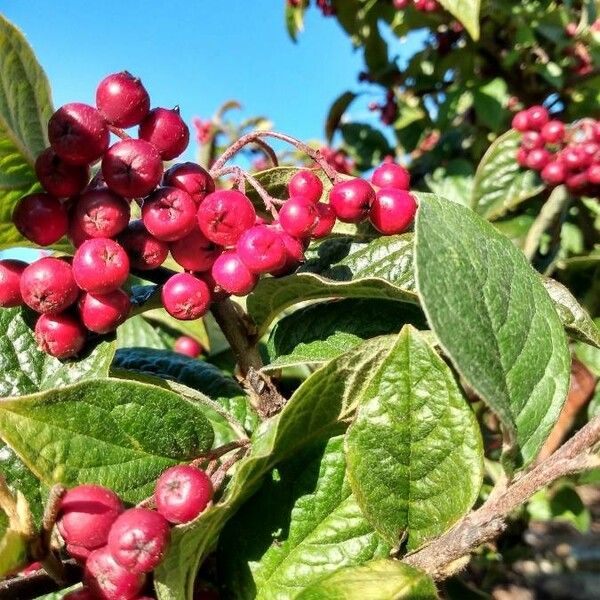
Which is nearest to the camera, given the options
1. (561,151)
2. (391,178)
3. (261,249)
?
(261,249)

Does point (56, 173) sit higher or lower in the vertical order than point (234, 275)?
higher

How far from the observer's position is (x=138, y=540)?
856mm

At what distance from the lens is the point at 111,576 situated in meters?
0.89

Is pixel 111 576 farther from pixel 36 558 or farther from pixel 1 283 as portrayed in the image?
pixel 1 283

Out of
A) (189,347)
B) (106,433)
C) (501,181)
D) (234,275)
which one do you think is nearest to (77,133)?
(234,275)

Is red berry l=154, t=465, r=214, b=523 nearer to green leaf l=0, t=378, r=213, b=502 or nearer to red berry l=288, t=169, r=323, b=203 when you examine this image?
green leaf l=0, t=378, r=213, b=502

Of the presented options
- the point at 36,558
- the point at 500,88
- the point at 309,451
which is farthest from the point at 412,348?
the point at 500,88

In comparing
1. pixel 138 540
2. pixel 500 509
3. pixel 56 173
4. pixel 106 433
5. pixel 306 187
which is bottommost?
pixel 500 509

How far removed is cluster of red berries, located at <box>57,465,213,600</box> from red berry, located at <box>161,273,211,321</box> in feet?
0.85

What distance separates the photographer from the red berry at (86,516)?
883 mm

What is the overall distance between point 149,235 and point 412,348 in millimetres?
426

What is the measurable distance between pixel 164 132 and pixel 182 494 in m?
0.53

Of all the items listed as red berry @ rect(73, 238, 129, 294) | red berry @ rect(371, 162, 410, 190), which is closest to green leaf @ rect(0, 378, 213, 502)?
red berry @ rect(73, 238, 129, 294)

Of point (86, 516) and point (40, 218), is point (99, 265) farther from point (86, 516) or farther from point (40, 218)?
point (86, 516)
